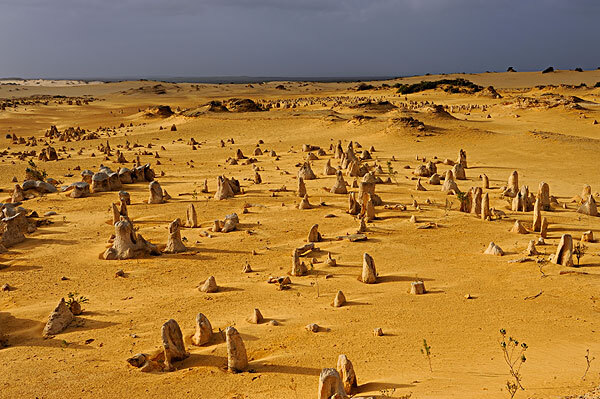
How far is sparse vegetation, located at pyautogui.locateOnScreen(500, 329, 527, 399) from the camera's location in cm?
488

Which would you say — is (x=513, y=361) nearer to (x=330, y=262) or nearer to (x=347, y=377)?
(x=347, y=377)

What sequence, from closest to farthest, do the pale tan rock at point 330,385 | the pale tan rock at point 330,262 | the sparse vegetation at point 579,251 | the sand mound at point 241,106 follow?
the pale tan rock at point 330,385, the sparse vegetation at point 579,251, the pale tan rock at point 330,262, the sand mound at point 241,106

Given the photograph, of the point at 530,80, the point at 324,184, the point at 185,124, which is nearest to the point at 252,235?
the point at 324,184

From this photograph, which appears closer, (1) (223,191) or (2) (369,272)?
(2) (369,272)

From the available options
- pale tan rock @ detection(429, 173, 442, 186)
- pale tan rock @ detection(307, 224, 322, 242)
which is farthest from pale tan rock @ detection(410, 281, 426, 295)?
pale tan rock @ detection(429, 173, 442, 186)

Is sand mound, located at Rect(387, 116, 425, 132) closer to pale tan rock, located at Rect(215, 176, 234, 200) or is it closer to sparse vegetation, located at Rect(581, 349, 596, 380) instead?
pale tan rock, located at Rect(215, 176, 234, 200)

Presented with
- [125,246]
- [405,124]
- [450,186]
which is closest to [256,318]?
[125,246]

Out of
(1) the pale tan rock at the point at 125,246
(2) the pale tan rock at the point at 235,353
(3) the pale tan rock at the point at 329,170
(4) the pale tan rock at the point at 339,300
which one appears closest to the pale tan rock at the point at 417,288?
(4) the pale tan rock at the point at 339,300

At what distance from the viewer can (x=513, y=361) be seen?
18.8 ft

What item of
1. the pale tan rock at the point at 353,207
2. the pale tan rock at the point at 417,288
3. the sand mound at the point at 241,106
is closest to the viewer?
the pale tan rock at the point at 417,288

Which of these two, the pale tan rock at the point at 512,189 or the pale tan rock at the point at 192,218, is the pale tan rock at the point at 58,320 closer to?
the pale tan rock at the point at 192,218

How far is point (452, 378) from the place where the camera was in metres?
5.37

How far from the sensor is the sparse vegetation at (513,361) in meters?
→ 4.88

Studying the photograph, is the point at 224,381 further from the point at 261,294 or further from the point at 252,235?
the point at 252,235
